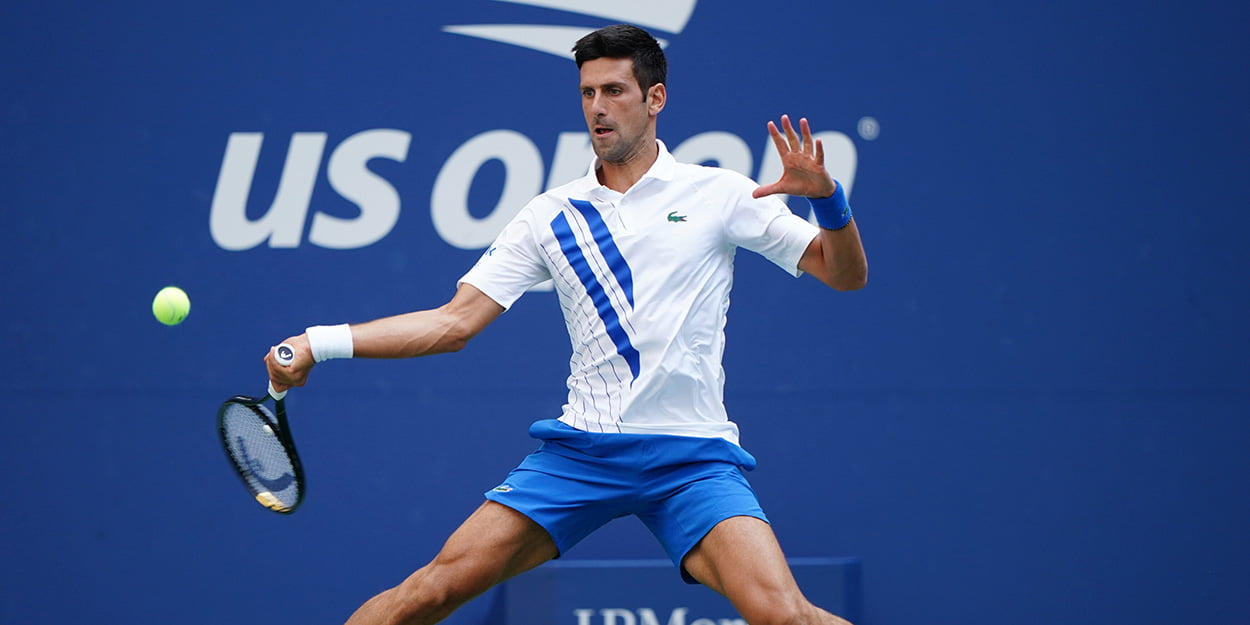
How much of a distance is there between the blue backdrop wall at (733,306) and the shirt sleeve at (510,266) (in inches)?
59.8

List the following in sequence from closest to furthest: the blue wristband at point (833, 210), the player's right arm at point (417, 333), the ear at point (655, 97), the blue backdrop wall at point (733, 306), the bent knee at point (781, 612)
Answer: the bent knee at point (781, 612), the blue wristband at point (833, 210), the player's right arm at point (417, 333), the ear at point (655, 97), the blue backdrop wall at point (733, 306)

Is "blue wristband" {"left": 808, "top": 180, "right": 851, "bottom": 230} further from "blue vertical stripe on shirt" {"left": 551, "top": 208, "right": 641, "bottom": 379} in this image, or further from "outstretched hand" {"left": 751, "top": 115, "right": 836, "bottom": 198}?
"blue vertical stripe on shirt" {"left": 551, "top": 208, "right": 641, "bottom": 379}

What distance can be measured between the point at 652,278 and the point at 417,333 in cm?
62

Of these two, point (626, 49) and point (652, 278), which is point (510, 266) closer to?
→ point (652, 278)

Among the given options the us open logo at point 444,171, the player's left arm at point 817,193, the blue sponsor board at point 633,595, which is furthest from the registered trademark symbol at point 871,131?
the player's left arm at point 817,193

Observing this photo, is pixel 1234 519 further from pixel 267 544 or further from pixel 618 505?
pixel 267 544

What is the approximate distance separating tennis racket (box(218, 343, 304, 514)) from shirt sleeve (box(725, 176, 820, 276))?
1.26m

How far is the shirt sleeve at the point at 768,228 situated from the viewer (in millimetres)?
3609

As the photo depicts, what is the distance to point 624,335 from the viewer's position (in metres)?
3.60

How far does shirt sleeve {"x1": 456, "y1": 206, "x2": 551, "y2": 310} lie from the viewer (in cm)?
376

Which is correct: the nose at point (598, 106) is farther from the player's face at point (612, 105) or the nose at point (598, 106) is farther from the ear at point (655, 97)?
the ear at point (655, 97)

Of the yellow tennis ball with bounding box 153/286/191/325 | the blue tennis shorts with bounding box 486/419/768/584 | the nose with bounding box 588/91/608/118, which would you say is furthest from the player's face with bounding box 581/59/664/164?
the yellow tennis ball with bounding box 153/286/191/325

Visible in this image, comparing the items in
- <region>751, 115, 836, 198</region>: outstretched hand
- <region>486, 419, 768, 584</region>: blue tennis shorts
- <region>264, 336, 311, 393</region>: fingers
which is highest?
<region>751, 115, 836, 198</region>: outstretched hand

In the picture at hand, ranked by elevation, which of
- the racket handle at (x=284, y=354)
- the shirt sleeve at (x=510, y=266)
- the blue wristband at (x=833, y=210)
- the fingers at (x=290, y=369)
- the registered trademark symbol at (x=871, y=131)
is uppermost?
the registered trademark symbol at (x=871, y=131)
